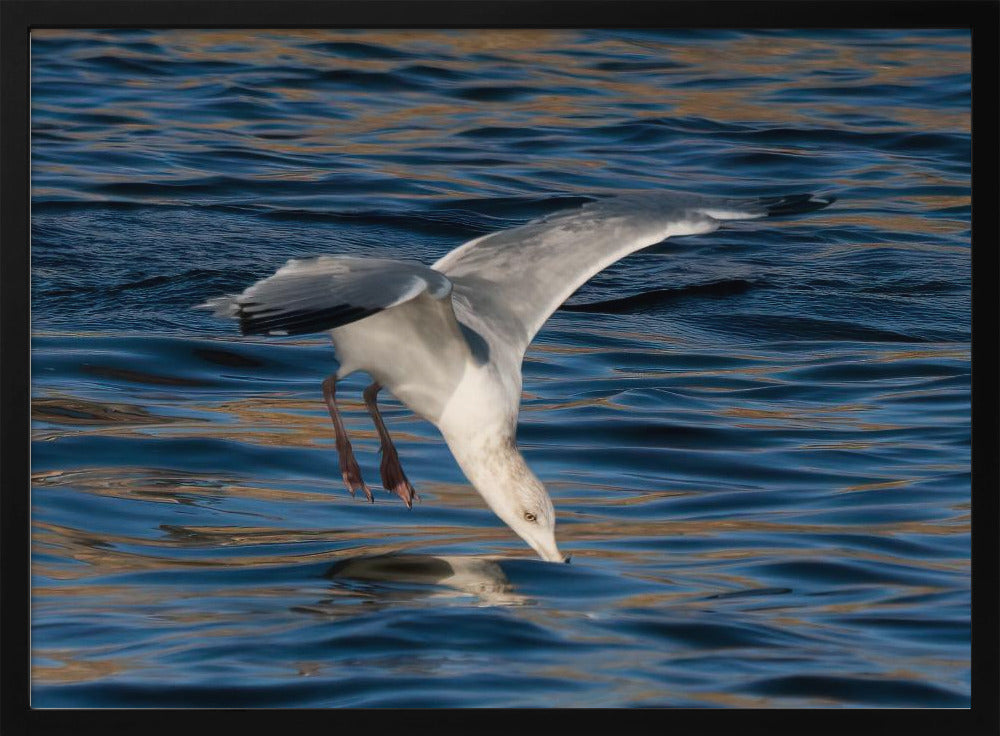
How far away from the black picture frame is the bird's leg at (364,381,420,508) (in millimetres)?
672

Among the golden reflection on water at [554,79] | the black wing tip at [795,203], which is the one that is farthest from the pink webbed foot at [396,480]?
the black wing tip at [795,203]

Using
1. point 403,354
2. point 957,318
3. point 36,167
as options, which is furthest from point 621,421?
point 36,167

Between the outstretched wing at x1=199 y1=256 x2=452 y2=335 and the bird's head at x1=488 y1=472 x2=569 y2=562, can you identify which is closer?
the outstretched wing at x1=199 y1=256 x2=452 y2=335

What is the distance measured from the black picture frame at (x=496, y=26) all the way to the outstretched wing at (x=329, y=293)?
0.39 metres

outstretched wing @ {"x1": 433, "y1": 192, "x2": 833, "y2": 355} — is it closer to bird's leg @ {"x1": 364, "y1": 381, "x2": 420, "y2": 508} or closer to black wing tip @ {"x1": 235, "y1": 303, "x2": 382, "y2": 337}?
bird's leg @ {"x1": 364, "y1": 381, "x2": 420, "y2": 508}

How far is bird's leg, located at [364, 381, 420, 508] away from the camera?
348 centimetres

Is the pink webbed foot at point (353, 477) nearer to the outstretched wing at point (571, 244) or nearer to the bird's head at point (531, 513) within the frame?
the bird's head at point (531, 513)

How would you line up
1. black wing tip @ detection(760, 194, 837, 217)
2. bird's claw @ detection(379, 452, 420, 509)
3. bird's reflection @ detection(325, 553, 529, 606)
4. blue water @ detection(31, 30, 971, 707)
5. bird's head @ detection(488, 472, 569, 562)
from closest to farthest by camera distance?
blue water @ detection(31, 30, 971, 707), bird's reflection @ detection(325, 553, 529, 606), bird's head @ detection(488, 472, 569, 562), bird's claw @ detection(379, 452, 420, 509), black wing tip @ detection(760, 194, 837, 217)

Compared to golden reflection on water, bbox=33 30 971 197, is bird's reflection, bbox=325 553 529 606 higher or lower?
lower

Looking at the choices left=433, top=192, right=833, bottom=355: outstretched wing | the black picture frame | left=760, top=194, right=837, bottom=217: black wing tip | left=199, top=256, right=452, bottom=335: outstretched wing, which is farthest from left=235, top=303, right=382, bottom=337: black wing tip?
left=760, top=194, right=837, bottom=217: black wing tip

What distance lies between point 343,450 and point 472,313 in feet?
1.21
